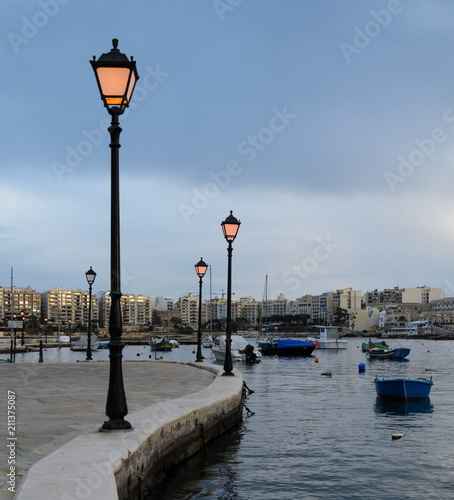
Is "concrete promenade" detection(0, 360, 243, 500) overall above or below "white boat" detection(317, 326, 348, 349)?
above

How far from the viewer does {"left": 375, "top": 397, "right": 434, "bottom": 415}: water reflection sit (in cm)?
2209

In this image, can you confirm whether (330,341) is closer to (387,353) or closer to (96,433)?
(387,353)

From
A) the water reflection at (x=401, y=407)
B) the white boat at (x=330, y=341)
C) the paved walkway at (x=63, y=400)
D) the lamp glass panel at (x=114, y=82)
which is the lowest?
the white boat at (x=330, y=341)

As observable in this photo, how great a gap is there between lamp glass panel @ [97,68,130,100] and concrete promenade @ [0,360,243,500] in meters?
5.19

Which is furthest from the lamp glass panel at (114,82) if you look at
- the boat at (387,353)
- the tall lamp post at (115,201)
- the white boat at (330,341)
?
the white boat at (330,341)

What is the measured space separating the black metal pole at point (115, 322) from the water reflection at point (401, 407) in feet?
48.2

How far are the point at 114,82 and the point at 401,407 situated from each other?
18583 mm

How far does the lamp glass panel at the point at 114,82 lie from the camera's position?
9.14 meters

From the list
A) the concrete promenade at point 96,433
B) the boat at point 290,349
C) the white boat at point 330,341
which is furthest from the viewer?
the white boat at point 330,341

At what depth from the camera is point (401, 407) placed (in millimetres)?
23219

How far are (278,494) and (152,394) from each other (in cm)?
620

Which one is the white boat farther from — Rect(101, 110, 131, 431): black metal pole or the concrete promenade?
Rect(101, 110, 131, 431): black metal pole

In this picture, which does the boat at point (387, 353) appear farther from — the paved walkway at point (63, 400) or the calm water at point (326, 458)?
the paved walkway at point (63, 400)

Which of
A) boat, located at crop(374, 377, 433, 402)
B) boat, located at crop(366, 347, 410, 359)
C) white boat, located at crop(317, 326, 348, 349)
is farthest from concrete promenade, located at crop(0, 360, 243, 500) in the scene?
white boat, located at crop(317, 326, 348, 349)
